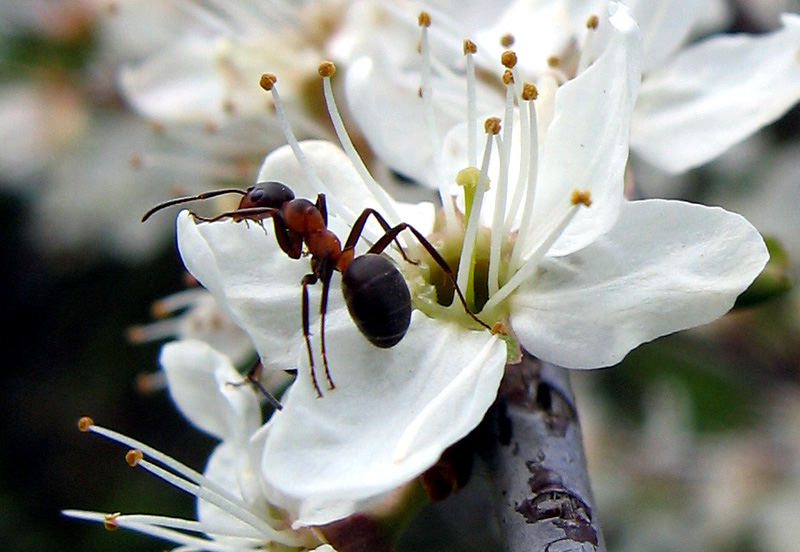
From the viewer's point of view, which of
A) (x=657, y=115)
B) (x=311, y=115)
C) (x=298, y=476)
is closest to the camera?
(x=298, y=476)

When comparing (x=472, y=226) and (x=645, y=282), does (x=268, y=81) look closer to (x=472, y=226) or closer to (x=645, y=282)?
(x=472, y=226)

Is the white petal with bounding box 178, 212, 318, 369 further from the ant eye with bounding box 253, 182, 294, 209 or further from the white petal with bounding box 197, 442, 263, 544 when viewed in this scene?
the white petal with bounding box 197, 442, 263, 544

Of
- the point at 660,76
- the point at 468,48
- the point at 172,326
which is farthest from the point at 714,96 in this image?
the point at 172,326

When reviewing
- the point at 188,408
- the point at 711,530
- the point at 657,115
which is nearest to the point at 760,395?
the point at 711,530

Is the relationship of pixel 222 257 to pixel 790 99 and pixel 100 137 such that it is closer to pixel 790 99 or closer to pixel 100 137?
pixel 790 99

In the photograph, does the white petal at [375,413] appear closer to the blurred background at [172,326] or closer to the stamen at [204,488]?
the stamen at [204,488]

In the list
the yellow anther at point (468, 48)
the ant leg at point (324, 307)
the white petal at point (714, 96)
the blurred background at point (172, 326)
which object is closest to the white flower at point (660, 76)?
the white petal at point (714, 96)
